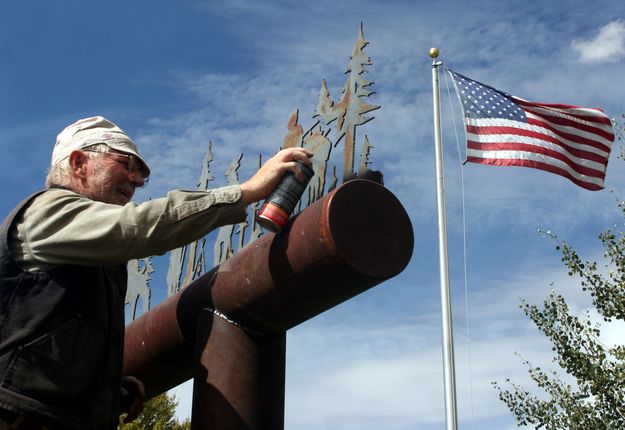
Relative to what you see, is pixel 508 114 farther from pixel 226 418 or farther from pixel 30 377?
pixel 30 377

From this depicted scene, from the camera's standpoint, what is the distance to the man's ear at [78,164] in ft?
9.47

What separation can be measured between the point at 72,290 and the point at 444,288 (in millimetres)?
5701

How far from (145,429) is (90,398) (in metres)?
18.2

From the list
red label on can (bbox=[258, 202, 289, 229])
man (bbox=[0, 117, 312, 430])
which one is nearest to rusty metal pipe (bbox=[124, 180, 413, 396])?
red label on can (bbox=[258, 202, 289, 229])

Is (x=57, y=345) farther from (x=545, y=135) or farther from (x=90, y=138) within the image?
(x=545, y=135)

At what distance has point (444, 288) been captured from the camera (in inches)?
311

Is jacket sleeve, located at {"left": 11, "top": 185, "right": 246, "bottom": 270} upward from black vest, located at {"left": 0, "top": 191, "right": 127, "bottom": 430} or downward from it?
upward

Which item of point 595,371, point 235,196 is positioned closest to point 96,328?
point 235,196

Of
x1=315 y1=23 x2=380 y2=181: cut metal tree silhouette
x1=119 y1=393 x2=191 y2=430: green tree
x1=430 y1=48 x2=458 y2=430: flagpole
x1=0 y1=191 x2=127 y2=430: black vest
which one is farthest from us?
x1=119 y1=393 x2=191 y2=430: green tree

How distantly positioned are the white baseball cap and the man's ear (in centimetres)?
2

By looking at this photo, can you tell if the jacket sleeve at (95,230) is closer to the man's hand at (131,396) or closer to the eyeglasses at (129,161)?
the eyeglasses at (129,161)

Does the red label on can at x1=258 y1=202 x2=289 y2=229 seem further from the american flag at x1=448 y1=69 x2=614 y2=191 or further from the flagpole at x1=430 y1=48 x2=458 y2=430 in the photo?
the american flag at x1=448 y1=69 x2=614 y2=191

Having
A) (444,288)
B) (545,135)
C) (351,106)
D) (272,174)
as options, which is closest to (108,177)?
(272,174)

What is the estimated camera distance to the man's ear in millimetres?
2885
